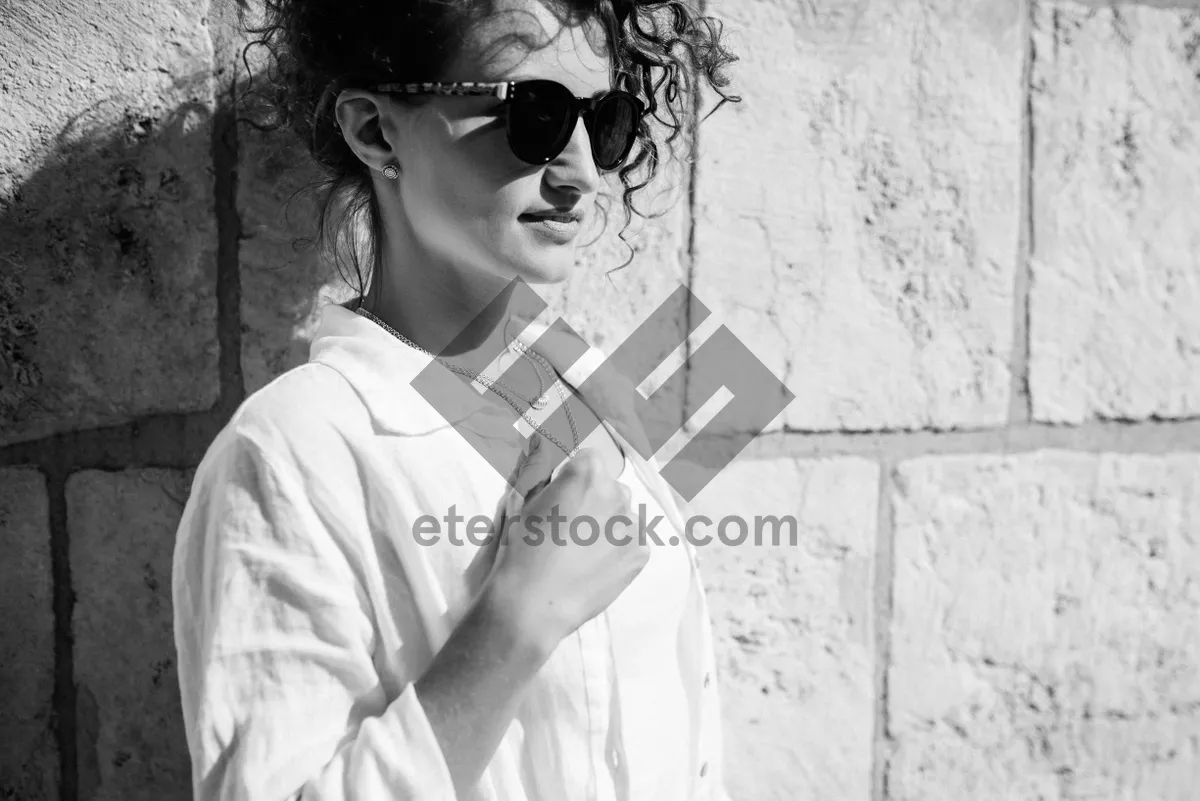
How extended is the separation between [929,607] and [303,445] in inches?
54.9

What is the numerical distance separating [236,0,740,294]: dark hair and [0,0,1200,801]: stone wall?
16cm

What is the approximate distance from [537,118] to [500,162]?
7cm

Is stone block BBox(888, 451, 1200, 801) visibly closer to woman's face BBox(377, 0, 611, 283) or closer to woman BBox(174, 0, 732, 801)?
woman BBox(174, 0, 732, 801)

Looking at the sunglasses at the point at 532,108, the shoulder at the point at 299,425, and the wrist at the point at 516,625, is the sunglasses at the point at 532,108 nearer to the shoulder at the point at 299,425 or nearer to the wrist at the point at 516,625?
the shoulder at the point at 299,425

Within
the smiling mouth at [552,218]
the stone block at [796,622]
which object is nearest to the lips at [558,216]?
the smiling mouth at [552,218]

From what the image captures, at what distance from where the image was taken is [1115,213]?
1.89 metres

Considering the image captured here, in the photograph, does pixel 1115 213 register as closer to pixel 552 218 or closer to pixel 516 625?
pixel 552 218

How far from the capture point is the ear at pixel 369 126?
1.08 metres

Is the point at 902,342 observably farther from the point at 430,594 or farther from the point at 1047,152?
the point at 430,594

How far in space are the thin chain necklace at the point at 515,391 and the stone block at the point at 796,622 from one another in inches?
19.8

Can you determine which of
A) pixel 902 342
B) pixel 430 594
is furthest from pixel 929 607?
pixel 430 594

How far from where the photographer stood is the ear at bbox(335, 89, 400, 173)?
1.08m

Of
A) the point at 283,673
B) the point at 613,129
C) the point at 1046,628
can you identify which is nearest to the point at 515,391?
the point at 613,129

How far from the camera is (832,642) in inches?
72.1
